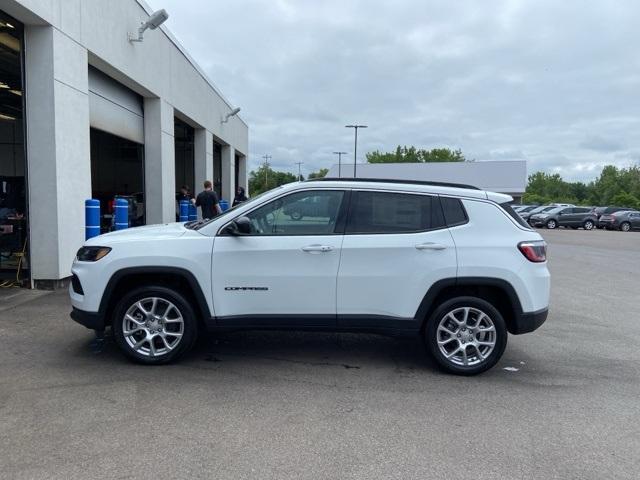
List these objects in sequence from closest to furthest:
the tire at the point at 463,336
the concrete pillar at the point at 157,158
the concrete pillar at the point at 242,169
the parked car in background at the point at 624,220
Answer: the tire at the point at 463,336 < the concrete pillar at the point at 157,158 < the concrete pillar at the point at 242,169 < the parked car in background at the point at 624,220

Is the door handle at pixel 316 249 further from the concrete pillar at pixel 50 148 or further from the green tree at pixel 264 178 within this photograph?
the green tree at pixel 264 178

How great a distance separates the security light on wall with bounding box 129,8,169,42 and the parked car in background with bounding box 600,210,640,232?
→ 35.9m

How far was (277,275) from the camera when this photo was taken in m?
4.79

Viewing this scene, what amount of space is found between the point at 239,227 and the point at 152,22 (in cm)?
861

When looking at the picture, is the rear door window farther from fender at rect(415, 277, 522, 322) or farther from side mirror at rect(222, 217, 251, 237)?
side mirror at rect(222, 217, 251, 237)

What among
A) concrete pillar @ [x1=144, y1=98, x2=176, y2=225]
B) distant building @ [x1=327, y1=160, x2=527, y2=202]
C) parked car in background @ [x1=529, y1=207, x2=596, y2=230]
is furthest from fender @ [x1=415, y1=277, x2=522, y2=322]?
distant building @ [x1=327, y1=160, x2=527, y2=202]

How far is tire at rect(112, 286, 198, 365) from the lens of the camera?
15.9 ft

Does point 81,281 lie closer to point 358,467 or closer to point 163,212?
point 358,467

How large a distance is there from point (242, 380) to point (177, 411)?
2.59 ft

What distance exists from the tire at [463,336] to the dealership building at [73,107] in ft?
21.2

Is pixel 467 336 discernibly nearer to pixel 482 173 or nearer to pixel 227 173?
pixel 227 173

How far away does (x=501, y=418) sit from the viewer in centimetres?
400

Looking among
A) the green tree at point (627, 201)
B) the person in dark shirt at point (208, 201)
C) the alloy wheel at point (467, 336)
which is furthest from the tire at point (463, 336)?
the green tree at point (627, 201)

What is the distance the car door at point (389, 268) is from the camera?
4.79 metres
